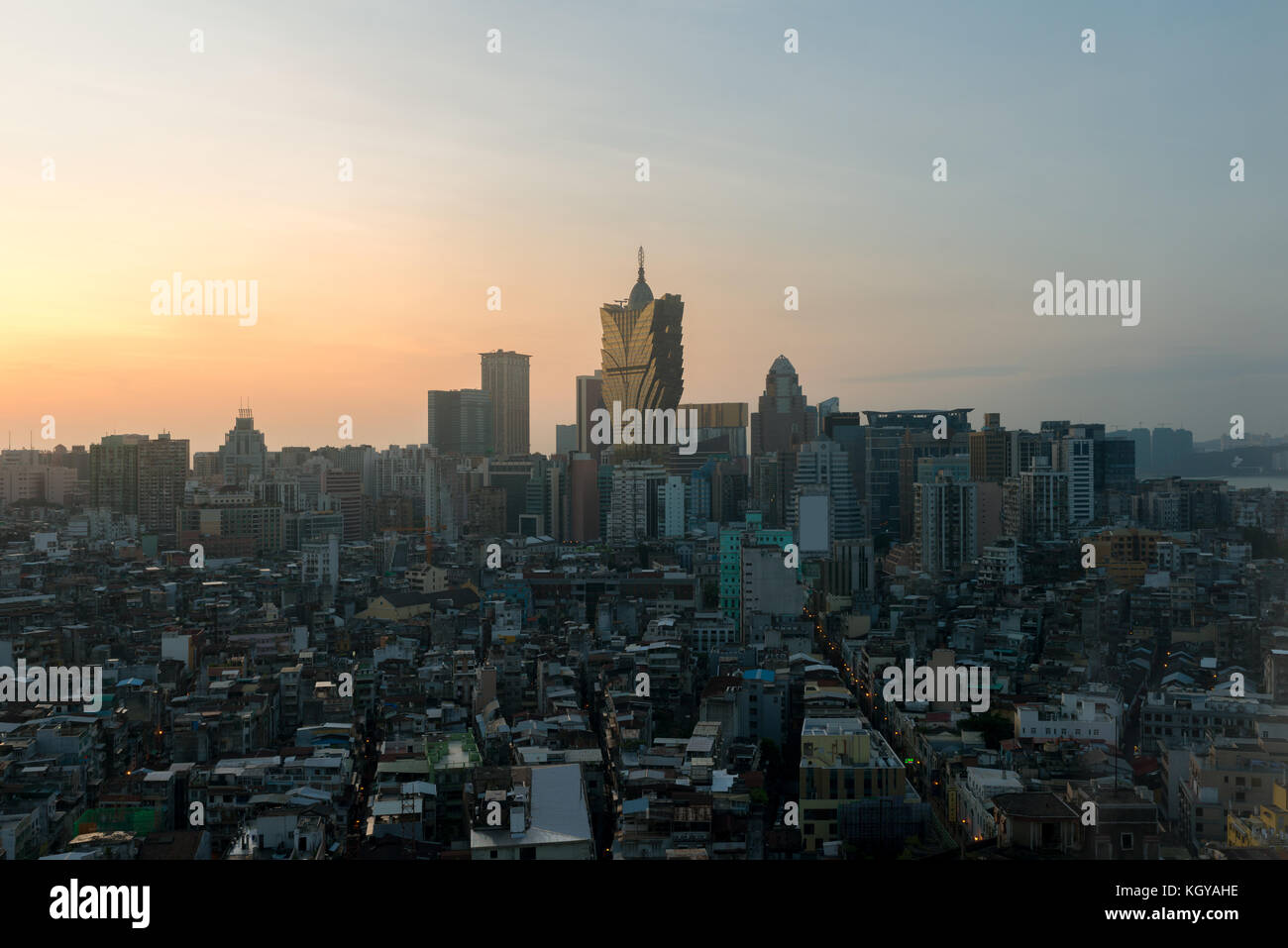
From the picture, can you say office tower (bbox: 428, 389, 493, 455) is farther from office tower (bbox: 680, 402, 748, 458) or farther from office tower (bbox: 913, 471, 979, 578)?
office tower (bbox: 913, 471, 979, 578)

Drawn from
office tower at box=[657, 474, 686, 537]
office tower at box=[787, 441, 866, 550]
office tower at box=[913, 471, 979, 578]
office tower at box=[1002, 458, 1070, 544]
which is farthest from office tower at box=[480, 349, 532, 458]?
office tower at box=[1002, 458, 1070, 544]

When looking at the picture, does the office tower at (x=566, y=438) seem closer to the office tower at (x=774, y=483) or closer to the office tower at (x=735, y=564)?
the office tower at (x=774, y=483)

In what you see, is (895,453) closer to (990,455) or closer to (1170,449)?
(990,455)

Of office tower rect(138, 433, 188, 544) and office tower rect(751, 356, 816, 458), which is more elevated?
office tower rect(751, 356, 816, 458)

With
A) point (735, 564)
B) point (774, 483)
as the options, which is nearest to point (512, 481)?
point (774, 483)

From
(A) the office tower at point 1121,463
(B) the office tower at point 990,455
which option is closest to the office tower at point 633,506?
→ (B) the office tower at point 990,455
